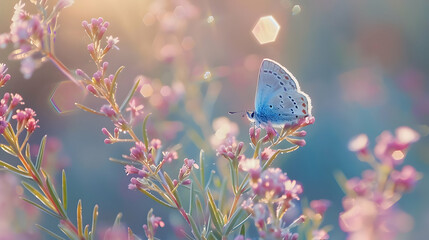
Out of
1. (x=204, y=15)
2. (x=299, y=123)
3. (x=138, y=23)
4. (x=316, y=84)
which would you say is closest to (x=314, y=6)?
(x=316, y=84)

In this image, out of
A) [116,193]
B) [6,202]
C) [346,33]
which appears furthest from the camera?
[346,33]

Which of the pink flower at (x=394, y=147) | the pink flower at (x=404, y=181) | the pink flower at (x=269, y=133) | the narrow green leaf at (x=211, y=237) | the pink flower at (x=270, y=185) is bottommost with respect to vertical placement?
the narrow green leaf at (x=211, y=237)

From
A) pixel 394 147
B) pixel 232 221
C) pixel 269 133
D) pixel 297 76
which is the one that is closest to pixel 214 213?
pixel 232 221

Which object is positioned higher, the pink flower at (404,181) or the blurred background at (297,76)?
the blurred background at (297,76)

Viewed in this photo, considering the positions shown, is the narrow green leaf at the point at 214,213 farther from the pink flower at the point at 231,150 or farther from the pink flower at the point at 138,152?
the pink flower at the point at 138,152

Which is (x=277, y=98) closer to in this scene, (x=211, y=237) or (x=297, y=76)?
(x=211, y=237)

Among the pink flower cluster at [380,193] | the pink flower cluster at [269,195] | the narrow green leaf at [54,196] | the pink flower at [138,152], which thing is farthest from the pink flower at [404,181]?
the narrow green leaf at [54,196]

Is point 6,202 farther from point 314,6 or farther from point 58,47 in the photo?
point 314,6

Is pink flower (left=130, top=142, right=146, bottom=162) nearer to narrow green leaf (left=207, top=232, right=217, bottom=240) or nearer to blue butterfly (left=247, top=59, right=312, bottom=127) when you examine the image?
narrow green leaf (left=207, top=232, right=217, bottom=240)
